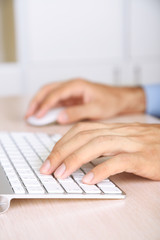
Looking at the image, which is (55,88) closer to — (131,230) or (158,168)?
(158,168)

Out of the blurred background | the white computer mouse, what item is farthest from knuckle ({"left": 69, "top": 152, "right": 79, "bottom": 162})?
the blurred background

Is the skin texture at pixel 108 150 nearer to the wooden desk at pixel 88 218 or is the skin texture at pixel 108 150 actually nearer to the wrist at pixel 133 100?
the wooden desk at pixel 88 218

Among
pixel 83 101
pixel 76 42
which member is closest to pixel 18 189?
pixel 83 101

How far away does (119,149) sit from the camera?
583 millimetres

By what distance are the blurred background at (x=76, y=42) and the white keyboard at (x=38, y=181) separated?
1.91 m

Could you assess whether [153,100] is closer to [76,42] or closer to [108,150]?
[108,150]

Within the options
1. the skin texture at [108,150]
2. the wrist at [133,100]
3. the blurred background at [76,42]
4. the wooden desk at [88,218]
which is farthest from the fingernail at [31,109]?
the blurred background at [76,42]

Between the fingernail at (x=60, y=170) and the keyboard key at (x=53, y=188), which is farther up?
the fingernail at (x=60, y=170)

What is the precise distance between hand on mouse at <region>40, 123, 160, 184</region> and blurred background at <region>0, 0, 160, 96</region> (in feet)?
6.49

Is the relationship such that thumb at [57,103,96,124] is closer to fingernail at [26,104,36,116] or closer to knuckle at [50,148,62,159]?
fingernail at [26,104,36,116]

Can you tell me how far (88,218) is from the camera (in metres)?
0.47

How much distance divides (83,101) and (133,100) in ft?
0.50

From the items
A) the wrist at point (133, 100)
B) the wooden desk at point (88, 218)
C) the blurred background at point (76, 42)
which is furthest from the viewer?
the blurred background at point (76, 42)

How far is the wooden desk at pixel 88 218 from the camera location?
437 mm
